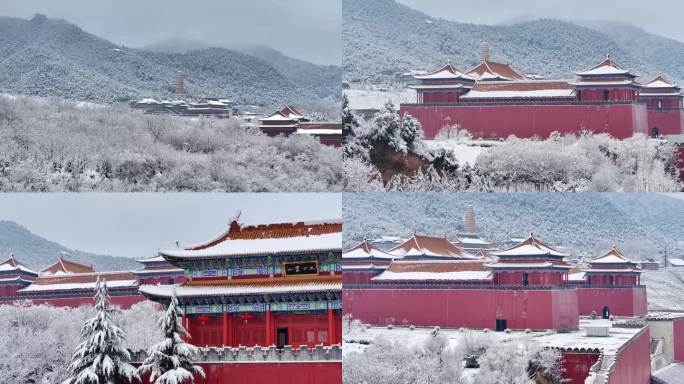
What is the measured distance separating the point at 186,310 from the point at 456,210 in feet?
25.6

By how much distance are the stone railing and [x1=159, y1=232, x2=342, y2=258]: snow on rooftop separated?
127 centimetres

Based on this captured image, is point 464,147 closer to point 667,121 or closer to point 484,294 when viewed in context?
point 667,121

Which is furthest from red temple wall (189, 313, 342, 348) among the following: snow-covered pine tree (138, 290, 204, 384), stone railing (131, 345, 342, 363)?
snow-covered pine tree (138, 290, 204, 384)

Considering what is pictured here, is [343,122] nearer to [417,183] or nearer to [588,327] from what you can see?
[417,183]

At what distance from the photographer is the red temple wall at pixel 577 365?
1692 cm

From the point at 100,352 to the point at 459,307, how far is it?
6822 millimetres

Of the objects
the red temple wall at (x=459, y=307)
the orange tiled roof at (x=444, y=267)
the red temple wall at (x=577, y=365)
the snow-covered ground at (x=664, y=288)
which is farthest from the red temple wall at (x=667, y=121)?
the snow-covered ground at (x=664, y=288)

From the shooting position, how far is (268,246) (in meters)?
16.0

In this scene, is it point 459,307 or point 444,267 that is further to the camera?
point 444,267

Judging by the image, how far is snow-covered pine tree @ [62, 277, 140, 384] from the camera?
14430 millimetres

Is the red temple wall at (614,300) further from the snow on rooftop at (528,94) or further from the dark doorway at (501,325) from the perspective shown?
the snow on rooftop at (528,94)

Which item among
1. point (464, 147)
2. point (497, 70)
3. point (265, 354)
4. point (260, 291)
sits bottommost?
point (265, 354)

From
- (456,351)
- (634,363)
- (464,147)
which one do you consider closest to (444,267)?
(456,351)

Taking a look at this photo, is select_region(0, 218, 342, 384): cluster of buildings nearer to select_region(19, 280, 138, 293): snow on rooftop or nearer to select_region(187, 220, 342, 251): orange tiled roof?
select_region(187, 220, 342, 251): orange tiled roof
